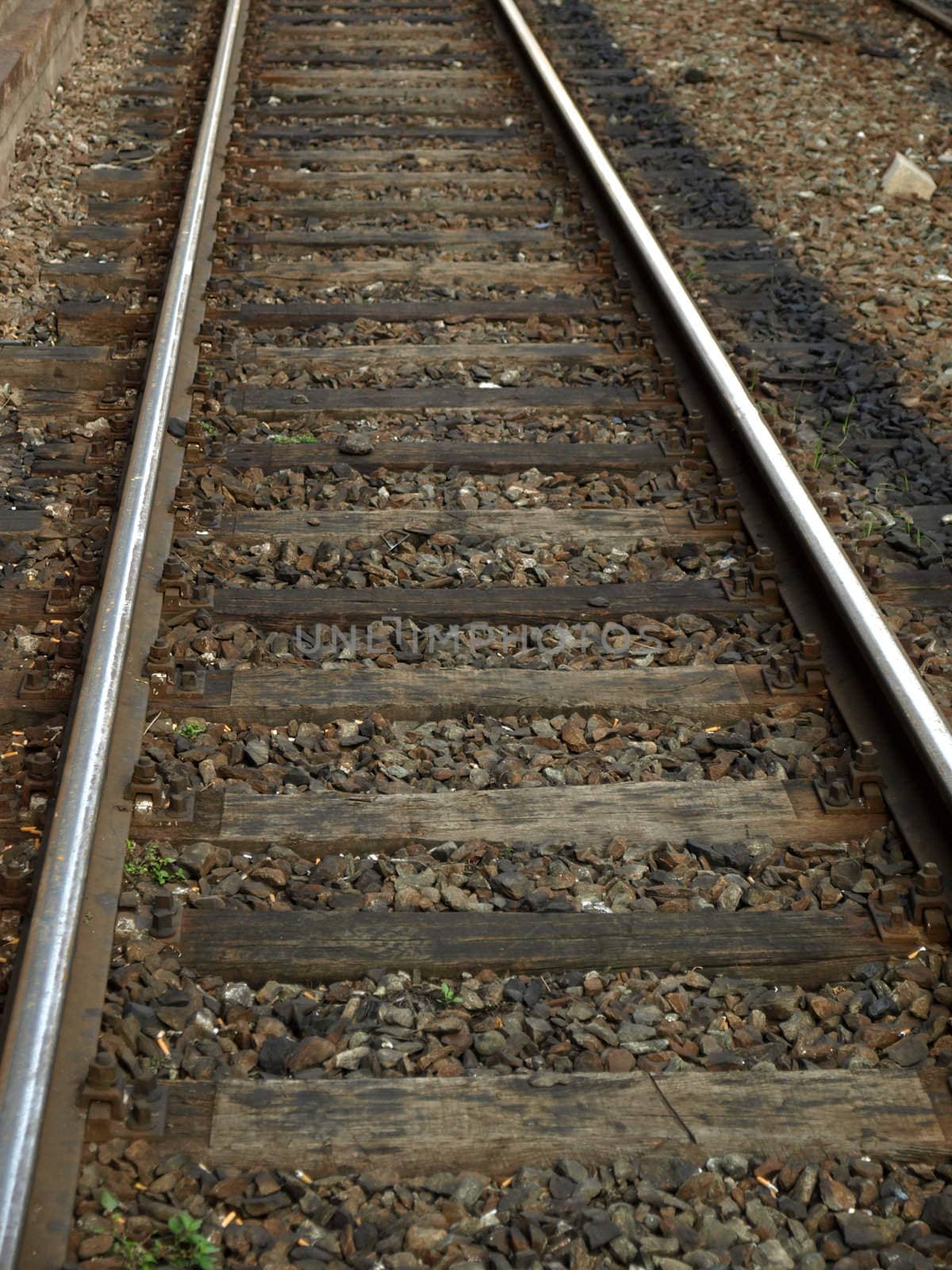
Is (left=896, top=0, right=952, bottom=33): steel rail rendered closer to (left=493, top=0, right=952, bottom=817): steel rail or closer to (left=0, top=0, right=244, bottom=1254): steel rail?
(left=493, top=0, right=952, bottom=817): steel rail

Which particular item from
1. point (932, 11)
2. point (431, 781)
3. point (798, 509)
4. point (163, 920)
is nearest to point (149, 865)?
point (163, 920)

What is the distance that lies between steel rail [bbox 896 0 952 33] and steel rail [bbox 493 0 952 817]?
4224 millimetres

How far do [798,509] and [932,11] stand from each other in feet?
25.5

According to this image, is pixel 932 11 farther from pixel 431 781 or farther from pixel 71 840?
pixel 71 840

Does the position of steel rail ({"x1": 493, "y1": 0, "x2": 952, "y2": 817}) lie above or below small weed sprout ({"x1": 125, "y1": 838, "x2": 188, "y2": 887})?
above

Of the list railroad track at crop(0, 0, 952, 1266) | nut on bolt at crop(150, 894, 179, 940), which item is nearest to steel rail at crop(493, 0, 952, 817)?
railroad track at crop(0, 0, 952, 1266)

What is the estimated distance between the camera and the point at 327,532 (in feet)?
14.1

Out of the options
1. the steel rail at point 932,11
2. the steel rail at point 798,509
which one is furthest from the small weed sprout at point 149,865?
the steel rail at point 932,11

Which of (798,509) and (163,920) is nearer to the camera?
(163,920)

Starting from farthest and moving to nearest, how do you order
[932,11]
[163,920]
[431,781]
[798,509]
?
[932,11] → [798,509] → [431,781] → [163,920]

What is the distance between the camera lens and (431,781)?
10.9 ft

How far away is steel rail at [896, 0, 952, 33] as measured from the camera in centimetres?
1020

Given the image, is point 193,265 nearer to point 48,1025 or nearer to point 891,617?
point 891,617

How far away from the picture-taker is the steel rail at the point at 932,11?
10.2m
